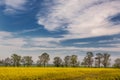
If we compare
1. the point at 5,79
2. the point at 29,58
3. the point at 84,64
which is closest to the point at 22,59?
the point at 29,58

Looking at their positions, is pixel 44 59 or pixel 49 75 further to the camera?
pixel 44 59

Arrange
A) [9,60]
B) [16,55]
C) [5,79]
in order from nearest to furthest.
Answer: [5,79] → [16,55] → [9,60]

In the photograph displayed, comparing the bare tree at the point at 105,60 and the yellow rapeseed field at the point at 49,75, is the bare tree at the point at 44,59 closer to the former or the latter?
the bare tree at the point at 105,60

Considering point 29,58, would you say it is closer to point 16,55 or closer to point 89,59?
point 16,55

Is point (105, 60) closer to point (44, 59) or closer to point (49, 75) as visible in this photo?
point (44, 59)

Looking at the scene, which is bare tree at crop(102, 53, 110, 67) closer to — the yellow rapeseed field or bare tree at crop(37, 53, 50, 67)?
bare tree at crop(37, 53, 50, 67)

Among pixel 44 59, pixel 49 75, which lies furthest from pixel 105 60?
pixel 49 75

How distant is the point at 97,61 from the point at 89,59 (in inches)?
243

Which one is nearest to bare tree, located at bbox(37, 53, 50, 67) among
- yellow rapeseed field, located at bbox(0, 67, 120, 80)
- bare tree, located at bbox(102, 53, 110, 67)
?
bare tree, located at bbox(102, 53, 110, 67)

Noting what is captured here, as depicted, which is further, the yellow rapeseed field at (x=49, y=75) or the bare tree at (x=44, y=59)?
the bare tree at (x=44, y=59)

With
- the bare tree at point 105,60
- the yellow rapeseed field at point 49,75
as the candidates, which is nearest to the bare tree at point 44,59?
the bare tree at point 105,60

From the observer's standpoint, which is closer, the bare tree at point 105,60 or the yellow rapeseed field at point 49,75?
the yellow rapeseed field at point 49,75

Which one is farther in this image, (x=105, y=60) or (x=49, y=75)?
(x=105, y=60)

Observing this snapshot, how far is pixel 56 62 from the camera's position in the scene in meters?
165
